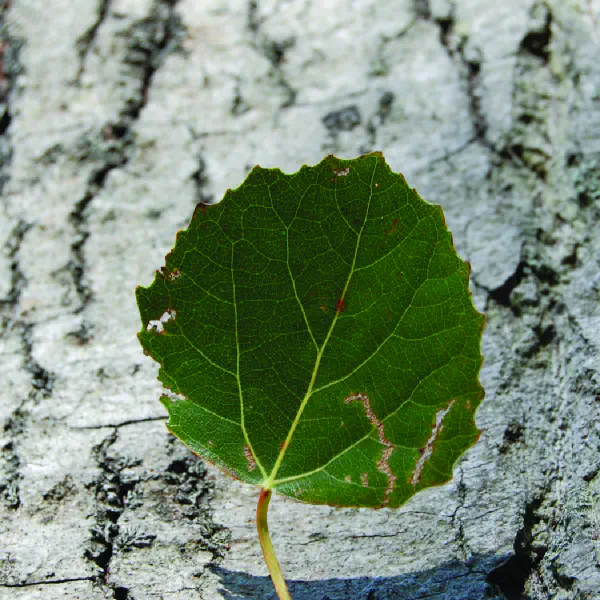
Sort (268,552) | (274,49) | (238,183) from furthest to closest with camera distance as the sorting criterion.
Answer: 1. (274,49)
2. (238,183)
3. (268,552)

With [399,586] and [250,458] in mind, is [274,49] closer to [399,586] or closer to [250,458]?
[250,458]

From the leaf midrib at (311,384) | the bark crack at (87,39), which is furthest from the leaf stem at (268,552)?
the bark crack at (87,39)

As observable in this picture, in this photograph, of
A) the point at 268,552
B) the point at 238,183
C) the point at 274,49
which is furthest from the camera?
the point at 274,49

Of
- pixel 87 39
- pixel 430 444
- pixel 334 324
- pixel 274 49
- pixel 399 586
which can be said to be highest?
pixel 87 39

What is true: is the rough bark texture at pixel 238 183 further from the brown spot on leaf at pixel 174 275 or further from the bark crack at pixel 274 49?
the brown spot on leaf at pixel 174 275

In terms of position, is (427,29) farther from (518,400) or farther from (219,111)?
(518,400)

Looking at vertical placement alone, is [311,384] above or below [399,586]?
above

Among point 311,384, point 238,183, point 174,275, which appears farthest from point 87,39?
point 311,384

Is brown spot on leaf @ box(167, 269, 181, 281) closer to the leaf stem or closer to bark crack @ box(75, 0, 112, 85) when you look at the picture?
the leaf stem
